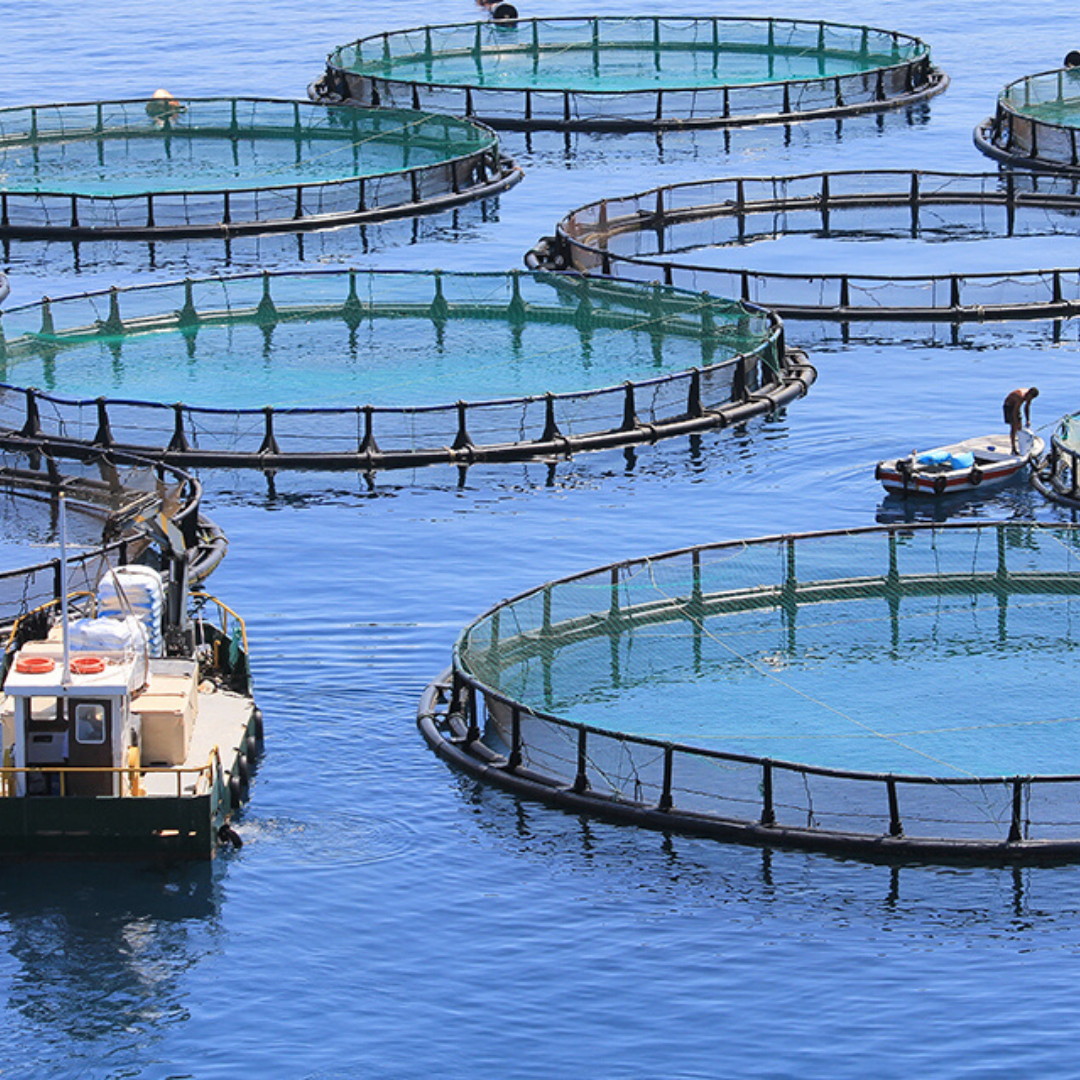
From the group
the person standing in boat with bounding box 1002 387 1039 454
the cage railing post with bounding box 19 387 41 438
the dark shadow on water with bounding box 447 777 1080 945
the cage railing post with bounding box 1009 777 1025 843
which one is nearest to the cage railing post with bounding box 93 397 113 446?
the cage railing post with bounding box 19 387 41 438

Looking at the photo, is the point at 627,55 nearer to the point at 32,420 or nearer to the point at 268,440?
the point at 268,440

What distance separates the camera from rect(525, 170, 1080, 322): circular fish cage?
4136 inches

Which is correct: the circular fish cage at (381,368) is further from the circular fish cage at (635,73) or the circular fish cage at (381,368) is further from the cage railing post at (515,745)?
the circular fish cage at (635,73)

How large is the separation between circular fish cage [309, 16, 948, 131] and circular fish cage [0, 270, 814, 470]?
39482 millimetres

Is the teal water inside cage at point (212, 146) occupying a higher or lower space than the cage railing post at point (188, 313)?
higher

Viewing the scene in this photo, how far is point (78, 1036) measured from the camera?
54.3 m

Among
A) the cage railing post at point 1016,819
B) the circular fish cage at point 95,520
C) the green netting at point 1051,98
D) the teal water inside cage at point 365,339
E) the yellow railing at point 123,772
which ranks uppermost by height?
the green netting at point 1051,98

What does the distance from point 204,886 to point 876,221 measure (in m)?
70.6

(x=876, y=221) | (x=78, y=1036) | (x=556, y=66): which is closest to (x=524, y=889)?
(x=78, y=1036)

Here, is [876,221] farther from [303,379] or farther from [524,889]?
[524,889]

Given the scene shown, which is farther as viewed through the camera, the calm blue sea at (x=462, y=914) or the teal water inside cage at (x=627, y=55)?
the teal water inside cage at (x=627, y=55)

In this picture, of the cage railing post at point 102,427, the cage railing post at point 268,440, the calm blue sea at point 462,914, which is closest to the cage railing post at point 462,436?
the calm blue sea at point 462,914

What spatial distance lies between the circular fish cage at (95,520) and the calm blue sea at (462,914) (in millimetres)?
2853

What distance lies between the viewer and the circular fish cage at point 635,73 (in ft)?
470
